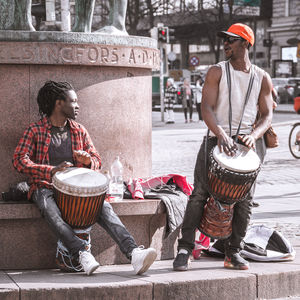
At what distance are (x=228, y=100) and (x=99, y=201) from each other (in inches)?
45.4

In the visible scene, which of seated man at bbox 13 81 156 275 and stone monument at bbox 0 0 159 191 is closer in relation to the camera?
seated man at bbox 13 81 156 275

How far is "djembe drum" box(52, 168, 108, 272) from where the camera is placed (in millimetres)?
5340

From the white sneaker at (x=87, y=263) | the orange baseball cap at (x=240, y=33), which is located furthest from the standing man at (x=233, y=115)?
the white sneaker at (x=87, y=263)

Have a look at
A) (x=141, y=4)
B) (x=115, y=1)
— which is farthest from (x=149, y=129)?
(x=141, y=4)

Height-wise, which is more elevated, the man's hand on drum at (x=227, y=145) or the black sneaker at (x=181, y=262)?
the man's hand on drum at (x=227, y=145)

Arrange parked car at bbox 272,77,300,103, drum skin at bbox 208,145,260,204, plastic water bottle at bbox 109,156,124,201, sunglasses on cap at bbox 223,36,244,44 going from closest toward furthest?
drum skin at bbox 208,145,260,204 < sunglasses on cap at bbox 223,36,244,44 < plastic water bottle at bbox 109,156,124,201 < parked car at bbox 272,77,300,103

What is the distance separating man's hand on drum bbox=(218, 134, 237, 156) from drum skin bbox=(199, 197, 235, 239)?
422mm

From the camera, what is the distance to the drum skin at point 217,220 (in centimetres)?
544

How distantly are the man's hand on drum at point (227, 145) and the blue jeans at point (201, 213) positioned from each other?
0.21 meters

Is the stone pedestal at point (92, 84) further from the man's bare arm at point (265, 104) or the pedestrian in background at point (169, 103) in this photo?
the pedestrian in background at point (169, 103)

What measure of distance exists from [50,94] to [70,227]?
1.05 meters

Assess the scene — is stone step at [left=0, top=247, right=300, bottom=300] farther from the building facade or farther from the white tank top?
the building facade

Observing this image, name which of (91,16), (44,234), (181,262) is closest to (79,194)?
(44,234)

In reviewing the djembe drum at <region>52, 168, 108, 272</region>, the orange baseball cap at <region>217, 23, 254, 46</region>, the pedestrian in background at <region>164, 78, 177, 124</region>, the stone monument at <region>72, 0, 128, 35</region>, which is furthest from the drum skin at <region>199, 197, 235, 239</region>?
the pedestrian in background at <region>164, 78, 177, 124</region>
